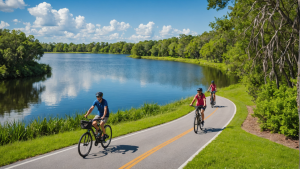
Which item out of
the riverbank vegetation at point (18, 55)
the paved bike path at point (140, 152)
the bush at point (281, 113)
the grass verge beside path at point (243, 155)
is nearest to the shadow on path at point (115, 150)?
the paved bike path at point (140, 152)

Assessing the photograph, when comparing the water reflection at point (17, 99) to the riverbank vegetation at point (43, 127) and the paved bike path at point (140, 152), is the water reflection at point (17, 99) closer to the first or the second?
the riverbank vegetation at point (43, 127)

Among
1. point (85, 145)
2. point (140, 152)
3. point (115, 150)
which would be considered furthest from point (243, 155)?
point (85, 145)

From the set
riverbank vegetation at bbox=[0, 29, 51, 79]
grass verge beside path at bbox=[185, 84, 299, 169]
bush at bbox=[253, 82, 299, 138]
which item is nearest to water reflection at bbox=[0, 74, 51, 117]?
riverbank vegetation at bbox=[0, 29, 51, 79]

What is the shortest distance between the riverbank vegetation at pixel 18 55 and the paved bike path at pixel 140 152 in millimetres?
47864

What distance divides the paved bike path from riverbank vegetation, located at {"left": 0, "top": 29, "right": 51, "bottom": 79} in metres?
47.9

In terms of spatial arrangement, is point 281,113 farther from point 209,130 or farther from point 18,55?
point 18,55

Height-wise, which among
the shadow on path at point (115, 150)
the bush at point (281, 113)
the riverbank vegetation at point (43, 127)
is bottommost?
the riverbank vegetation at point (43, 127)

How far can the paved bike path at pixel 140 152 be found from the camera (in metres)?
7.15

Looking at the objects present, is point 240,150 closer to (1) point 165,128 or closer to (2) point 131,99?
(1) point 165,128

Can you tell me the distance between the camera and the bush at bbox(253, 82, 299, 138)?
10.3 metres

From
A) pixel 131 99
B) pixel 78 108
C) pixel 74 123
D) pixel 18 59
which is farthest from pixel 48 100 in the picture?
pixel 18 59

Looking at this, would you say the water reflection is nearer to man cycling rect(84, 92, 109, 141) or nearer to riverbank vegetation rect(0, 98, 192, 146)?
riverbank vegetation rect(0, 98, 192, 146)

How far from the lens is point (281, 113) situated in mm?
11016

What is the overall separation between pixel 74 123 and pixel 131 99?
53.0ft
